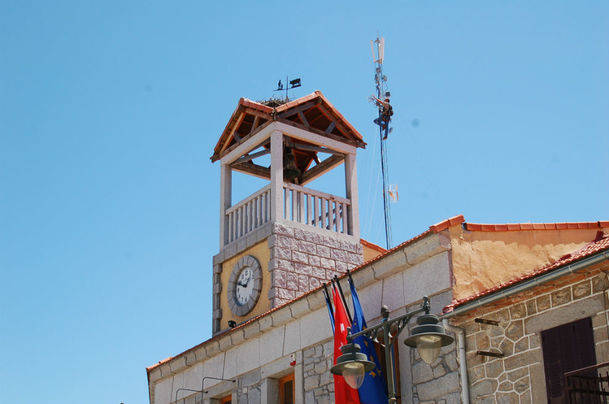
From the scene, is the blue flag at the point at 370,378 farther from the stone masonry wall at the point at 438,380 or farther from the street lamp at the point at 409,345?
the street lamp at the point at 409,345

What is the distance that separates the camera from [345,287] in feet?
46.4

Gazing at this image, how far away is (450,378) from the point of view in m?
11.7

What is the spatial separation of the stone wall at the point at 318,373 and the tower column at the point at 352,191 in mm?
5216

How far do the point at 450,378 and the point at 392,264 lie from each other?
2075mm

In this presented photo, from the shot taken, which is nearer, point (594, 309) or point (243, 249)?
point (594, 309)

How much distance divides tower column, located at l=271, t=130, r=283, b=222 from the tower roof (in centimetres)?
45

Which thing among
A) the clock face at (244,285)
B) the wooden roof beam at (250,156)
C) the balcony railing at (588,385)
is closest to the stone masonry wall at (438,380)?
the balcony railing at (588,385)

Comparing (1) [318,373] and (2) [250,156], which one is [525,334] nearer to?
(1) [318,373]

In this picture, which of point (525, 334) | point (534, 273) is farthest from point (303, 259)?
point (534, 273)

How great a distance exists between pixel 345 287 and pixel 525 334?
12.2ft

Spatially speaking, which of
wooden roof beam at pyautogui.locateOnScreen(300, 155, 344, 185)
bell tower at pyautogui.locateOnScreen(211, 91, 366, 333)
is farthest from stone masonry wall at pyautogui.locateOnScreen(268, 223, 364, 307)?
wooden roof beam at pyautogui.locateOnScreen(300, 155, 344, 185)

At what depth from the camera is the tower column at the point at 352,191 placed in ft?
63.7

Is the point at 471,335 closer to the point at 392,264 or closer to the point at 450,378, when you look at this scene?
the point at 450,378

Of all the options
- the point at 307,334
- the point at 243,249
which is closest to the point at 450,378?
the point at 307,334
